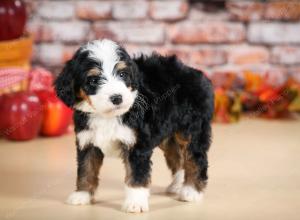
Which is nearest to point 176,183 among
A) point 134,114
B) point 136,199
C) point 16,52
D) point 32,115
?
point 136,199

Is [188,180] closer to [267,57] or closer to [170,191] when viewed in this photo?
Result: [170,191]

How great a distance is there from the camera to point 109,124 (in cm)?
218

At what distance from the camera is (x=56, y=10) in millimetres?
4074

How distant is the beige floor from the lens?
225cm

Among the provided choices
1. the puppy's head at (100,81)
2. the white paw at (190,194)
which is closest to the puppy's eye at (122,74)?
the puppy's head at (100,81)

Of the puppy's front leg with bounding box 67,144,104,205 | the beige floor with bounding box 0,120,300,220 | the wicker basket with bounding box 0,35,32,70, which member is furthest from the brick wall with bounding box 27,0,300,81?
the puppy's front leg with bounding box 67,144,104,205

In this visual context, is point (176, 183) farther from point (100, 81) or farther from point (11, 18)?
point (11, 18)

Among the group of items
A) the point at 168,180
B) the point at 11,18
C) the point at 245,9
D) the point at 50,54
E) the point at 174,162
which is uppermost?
the point at 245,9

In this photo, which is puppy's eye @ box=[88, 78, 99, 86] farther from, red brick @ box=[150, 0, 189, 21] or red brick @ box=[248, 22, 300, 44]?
red brick @ box=[248, 22, 300, 44]

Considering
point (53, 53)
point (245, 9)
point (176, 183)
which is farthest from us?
point (53, 53)

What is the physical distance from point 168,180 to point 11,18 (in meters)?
1.52

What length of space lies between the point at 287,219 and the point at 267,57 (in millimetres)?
2049

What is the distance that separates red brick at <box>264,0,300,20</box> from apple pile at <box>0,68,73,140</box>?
57.5 inches

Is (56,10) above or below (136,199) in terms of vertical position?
above
